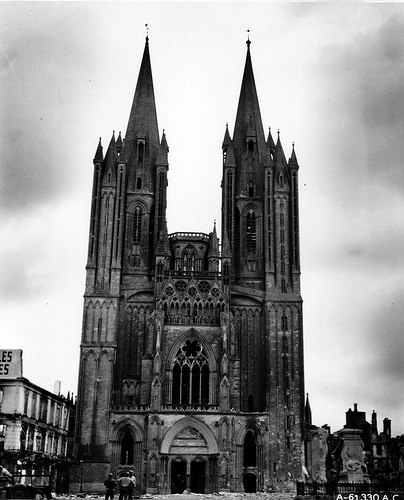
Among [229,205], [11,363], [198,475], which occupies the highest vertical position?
[229,205]

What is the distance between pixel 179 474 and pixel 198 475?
1.52 metres

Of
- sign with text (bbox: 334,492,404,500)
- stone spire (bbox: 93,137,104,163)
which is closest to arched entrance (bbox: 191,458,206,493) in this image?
stone spire (bbox: 93,137,104,163)

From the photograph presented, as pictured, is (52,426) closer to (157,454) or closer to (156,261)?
(157,454)

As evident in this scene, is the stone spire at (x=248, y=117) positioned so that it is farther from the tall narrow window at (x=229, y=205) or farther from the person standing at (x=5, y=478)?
the person standing at (x=5, y=478)

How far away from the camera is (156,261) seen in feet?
219

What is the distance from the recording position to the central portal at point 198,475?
61.3 metres

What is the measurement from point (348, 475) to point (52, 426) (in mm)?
33320

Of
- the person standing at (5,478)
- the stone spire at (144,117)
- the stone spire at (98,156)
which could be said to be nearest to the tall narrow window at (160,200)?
the stone spire at (144,117)

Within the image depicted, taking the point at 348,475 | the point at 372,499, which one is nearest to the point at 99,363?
the point at 348,475

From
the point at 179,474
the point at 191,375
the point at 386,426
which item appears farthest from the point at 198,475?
the point at 386,426

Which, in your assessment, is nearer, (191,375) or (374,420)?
(191,375)

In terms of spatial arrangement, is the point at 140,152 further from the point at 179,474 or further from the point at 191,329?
the point at 179,474

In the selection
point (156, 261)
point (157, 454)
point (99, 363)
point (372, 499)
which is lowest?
point (372, 499)

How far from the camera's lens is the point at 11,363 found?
171ft
